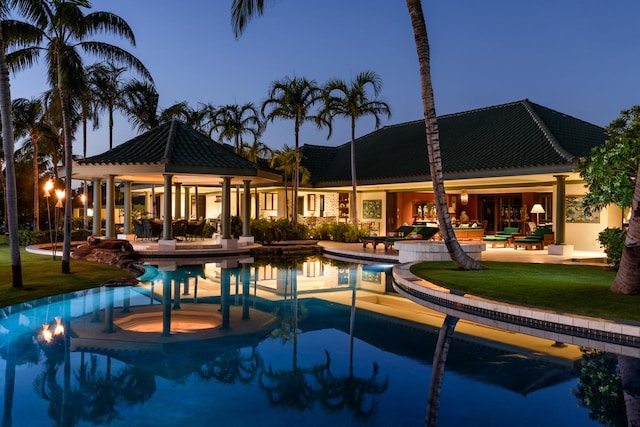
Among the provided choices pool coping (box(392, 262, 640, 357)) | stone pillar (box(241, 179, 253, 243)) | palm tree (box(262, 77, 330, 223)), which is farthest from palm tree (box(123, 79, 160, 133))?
pool coping (box(392, 262, 640, 357))

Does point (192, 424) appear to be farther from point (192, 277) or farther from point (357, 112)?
point (357, 112)

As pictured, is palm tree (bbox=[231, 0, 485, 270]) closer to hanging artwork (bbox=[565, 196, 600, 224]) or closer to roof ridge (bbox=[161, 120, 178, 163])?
roof ridge (bbox=[161, 120, 178, 163])

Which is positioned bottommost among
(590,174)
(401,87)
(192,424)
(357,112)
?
(192,424)

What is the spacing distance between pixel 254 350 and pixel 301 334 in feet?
3.80

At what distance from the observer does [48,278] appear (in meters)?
13.5

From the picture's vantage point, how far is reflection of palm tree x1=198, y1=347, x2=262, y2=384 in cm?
655

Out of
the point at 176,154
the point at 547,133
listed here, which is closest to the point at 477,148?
the point at 547,133

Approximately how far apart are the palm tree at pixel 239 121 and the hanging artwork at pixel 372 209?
24.7ft

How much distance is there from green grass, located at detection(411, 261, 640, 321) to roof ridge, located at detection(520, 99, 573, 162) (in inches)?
194

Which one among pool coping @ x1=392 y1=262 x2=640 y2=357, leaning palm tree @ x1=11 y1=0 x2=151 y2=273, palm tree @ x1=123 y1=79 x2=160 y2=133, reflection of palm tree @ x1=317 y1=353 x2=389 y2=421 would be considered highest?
palm tree @ x1=123 y1=79 x2=160 y2=133

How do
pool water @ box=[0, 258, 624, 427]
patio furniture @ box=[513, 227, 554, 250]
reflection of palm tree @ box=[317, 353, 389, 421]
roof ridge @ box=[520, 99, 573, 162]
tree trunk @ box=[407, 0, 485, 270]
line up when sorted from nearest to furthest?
pool water @ box=[0, 258, 624, 427] < reflection of palm tree @ box=[317, 353, 389, 421] < tree trunk @ box=[407, 0, 485, 270] < roof ridge @ box=[520, 99, 573, 162] < patio furniture @ box=[513, 227, 554, 250]

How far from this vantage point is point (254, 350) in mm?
7816

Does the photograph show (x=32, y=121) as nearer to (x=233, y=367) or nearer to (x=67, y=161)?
(x=67, y=161)

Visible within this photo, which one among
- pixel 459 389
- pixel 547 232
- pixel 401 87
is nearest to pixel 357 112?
pixel 547 232
